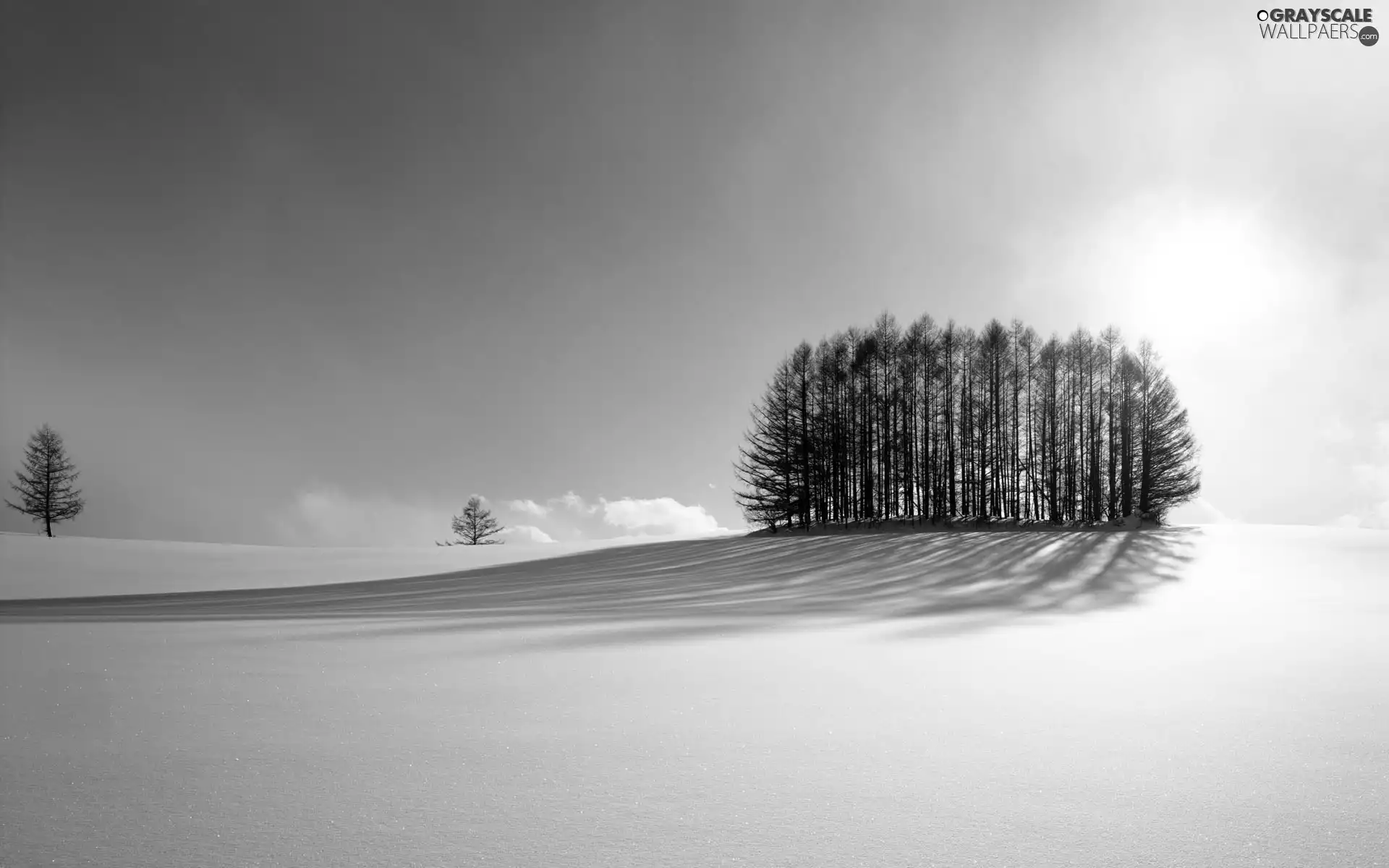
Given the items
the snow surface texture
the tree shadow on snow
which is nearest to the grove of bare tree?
the tree shadow on snow

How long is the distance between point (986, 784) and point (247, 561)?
1911cm

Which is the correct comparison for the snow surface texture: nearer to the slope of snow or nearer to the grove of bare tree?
the slope of snow

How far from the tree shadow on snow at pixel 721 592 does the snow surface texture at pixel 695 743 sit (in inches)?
13.3

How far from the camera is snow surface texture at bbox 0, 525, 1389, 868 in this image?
5.22ft

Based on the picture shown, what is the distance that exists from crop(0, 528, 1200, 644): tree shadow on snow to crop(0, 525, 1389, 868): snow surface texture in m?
0.34

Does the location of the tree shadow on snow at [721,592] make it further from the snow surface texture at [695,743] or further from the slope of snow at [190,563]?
the slope of snow at [190,563]

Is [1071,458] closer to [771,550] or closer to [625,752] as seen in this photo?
[771,550]

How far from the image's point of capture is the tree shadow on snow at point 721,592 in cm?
606

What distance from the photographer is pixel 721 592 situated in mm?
9242

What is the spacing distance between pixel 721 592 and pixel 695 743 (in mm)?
7022

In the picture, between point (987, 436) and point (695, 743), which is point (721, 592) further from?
point (987, 436)

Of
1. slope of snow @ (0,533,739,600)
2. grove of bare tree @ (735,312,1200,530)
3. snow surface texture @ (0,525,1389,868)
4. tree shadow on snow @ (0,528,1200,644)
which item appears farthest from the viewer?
grove of bare tree @ (735,312,1200,530)

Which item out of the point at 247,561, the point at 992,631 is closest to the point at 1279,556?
the point at 992,631

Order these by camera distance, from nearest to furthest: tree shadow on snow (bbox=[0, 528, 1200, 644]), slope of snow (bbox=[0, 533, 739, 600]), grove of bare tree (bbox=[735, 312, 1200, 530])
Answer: tree shadow on snow (bbox=[0, 528, 1200, 644]), slope of snow (bbox=[0, 533, 739, 600]), grove of bare tree (bbox=[735, 312, 1200, 530])
